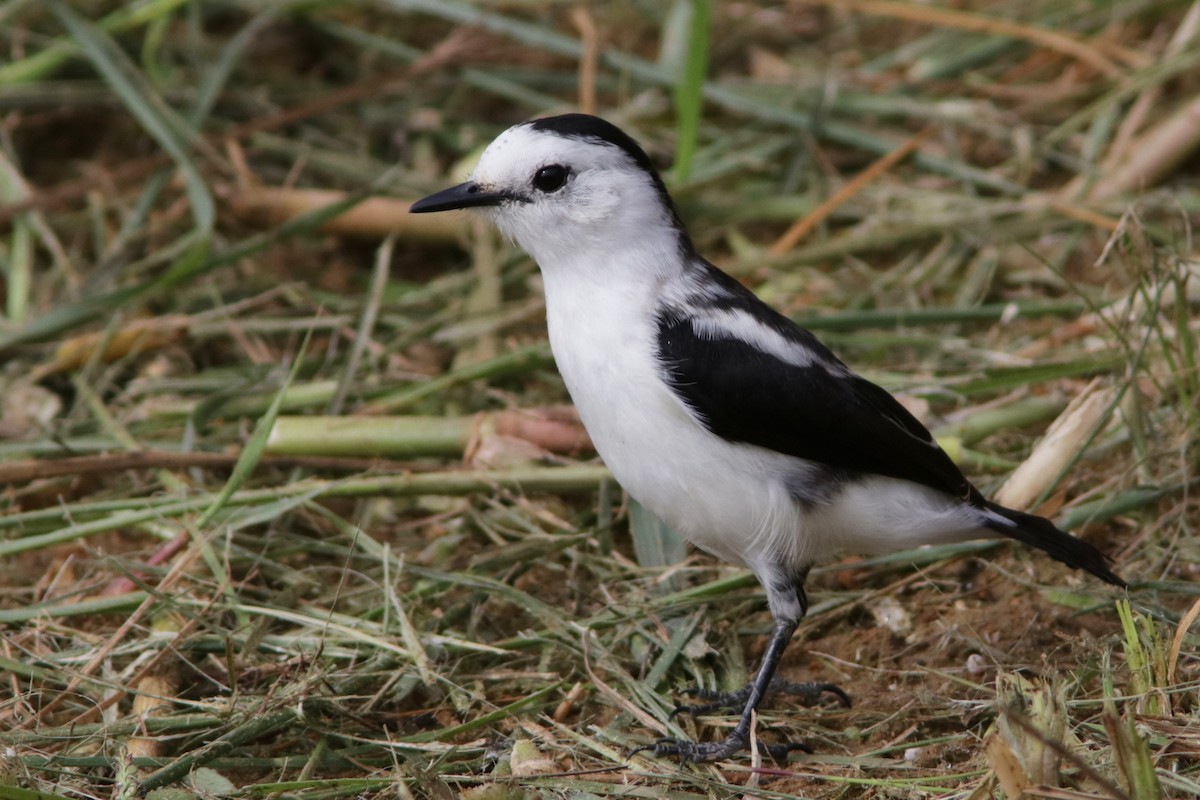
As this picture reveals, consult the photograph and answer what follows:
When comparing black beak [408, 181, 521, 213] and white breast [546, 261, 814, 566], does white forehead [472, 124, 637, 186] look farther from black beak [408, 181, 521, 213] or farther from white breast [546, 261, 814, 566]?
white breast [546, 261, 814, 566]

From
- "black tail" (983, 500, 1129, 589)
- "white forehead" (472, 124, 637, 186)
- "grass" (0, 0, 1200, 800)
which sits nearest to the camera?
"grass" (0, 0, 1200, 800)

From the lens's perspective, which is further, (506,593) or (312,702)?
(506,593)

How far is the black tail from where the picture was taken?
3.54 metres

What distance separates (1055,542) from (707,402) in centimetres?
101

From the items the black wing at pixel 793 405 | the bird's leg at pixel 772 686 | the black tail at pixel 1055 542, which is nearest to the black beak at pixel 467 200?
the black wing at pixel 793 405

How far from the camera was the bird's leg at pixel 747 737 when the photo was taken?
133 inches

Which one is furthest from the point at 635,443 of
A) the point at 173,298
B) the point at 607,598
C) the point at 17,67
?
the point at 17,67

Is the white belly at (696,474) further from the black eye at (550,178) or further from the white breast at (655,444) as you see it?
the black eye at (550,178)

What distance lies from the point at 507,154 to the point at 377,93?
2.98m

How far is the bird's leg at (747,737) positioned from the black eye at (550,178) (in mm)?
1326

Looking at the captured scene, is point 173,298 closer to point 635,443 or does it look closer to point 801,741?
point 635,443

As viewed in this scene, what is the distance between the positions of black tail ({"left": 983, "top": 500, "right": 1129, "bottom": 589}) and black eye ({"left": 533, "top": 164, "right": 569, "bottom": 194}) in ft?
4.88

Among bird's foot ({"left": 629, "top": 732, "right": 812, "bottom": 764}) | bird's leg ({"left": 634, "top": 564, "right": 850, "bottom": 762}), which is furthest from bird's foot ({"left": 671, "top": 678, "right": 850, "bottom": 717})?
bird's foot ({"left": 629, "top": 732, "right": 812, "bottom": 764})

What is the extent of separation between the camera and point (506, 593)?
3953 mm
